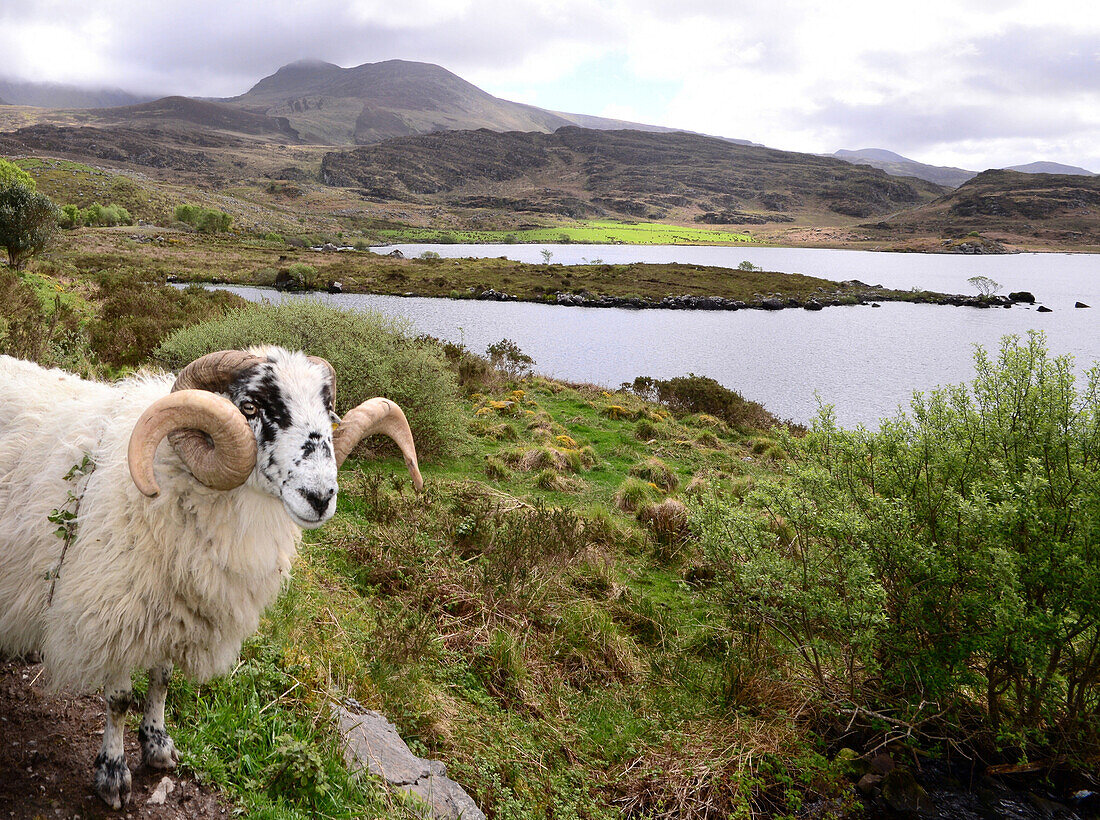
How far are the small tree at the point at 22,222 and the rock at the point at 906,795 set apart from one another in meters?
28.6

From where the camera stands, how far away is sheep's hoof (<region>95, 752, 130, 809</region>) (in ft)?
9.94

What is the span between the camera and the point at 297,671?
4332 millimetres

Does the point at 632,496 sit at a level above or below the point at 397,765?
below

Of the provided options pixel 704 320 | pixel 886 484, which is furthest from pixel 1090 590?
pixel 704 320

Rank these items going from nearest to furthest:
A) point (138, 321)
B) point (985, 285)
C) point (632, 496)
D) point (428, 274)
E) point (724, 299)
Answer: point (632, 496)
point (138, 321)
point (724, 299)
point (428, 274)
point (985, 285)

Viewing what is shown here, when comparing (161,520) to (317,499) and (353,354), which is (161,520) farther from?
(353,354)

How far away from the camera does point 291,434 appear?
2980mm

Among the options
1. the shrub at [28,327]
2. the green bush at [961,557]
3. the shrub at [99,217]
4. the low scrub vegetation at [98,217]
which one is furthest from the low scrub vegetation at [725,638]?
the shrub at [99,217]

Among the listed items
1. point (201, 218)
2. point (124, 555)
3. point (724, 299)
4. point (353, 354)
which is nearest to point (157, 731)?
point (124, 555)

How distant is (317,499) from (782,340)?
4112cm

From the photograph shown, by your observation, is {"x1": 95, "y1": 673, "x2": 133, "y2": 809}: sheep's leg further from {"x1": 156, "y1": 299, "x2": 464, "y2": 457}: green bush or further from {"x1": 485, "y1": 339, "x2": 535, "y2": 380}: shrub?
{"x1": 485, "y1": 339, "x2": 535, "y2": 380}: shrub

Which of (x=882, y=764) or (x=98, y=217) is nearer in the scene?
(x=882, y=764)

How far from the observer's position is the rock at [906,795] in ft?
17.0

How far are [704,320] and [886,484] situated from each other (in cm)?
4345
